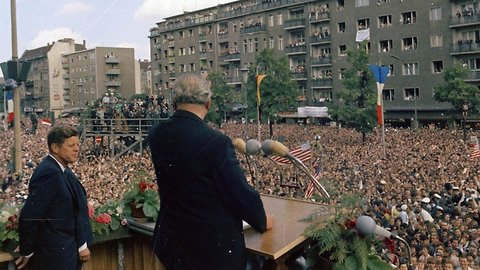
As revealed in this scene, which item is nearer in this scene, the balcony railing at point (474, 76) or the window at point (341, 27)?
the balcony railing at point (474, 76)

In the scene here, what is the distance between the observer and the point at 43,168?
150 inches

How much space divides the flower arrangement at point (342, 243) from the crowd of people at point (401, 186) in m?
0.27

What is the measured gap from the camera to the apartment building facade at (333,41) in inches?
1864

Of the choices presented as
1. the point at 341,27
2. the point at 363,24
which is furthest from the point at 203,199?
the point at 341,27

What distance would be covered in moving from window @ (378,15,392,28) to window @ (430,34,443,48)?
13.8ft

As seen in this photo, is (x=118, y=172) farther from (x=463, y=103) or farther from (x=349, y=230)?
(x=463, y=103)

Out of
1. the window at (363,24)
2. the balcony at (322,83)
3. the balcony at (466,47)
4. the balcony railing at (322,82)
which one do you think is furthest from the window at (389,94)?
the balcony at (466,47)

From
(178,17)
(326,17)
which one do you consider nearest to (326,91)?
(326,17)

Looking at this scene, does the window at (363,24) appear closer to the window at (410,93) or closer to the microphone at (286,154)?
the window at (410,93)

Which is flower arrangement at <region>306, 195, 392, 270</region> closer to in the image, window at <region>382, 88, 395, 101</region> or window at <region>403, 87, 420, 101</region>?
window at <region>403, 87, 420, 101</region>

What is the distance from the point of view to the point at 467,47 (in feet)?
151

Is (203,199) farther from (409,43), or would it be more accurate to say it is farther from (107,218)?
(409,43)

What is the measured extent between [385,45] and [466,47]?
764 centimetres

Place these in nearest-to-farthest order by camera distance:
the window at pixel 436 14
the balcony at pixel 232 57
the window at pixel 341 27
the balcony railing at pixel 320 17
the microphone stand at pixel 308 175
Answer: the microphone stand at pixel 308 175
the window at pixel 436 14
the window at pixel 341 27
the balcony railing at pixel 320 17
the balcony at pixel 232 57
